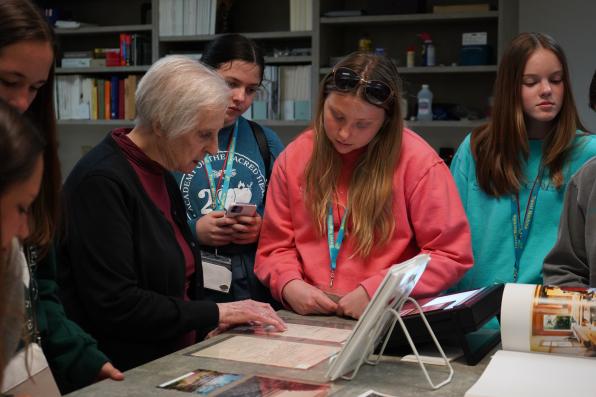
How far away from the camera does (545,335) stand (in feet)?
5.50

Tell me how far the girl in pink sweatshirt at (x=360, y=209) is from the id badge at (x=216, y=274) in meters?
0.14

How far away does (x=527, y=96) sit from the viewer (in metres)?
2.52

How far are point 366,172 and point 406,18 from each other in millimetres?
2483

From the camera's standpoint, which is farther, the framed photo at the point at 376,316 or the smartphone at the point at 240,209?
the smartphone at the point at 240,209

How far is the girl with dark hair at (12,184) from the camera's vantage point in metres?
1.03

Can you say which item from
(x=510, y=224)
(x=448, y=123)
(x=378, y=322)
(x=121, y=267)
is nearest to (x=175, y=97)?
(x=121, y=267)

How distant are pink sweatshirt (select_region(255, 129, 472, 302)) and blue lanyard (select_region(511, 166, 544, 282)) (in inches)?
12.4

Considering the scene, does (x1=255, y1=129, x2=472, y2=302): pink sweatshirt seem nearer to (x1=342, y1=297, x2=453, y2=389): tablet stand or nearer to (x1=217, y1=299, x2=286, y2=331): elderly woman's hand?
(x1=217, y1=299, x2=286, y2=331): elderly woman's hand

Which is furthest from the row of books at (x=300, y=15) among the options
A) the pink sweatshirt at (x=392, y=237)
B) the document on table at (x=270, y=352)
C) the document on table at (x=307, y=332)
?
the document on table at (x=270, y=352)

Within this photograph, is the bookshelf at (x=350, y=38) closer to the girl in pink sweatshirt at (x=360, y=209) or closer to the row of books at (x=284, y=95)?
the row of books at (x=284, y=95)

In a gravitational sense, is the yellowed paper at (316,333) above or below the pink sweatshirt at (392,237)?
below

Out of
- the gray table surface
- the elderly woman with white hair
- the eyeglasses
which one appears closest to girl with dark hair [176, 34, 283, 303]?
the elderly woman with white hair

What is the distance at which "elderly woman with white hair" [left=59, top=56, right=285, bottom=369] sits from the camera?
1.82 meters

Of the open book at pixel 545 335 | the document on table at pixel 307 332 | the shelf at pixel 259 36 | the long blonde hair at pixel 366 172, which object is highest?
the shelf at pixel 259 36
